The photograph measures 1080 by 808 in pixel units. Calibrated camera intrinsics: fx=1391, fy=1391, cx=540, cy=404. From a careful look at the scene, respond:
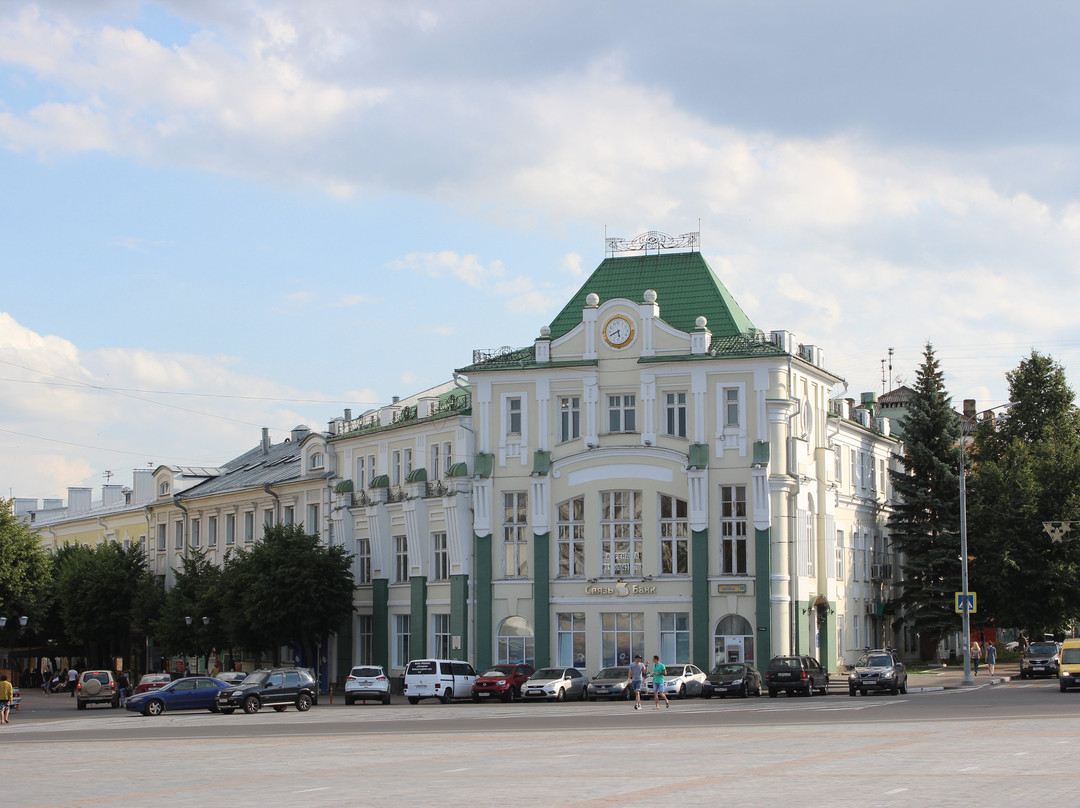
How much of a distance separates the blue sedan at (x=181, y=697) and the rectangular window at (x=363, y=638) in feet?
64.1

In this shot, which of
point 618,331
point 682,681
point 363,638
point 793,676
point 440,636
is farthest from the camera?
point 363,638

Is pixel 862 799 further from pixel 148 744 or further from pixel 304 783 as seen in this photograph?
pixel 148 744

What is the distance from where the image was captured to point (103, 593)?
261 feet

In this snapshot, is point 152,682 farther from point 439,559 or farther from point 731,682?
point 731,682

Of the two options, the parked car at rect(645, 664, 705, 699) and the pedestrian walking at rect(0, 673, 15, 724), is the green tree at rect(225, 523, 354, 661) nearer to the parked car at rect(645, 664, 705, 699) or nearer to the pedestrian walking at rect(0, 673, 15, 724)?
the parked car at rect(645, 664, 705, 699)

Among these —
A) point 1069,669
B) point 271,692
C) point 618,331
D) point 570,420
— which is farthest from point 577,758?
point 618,331

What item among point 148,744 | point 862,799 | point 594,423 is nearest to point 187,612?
point 594,423

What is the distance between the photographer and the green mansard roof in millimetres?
62531

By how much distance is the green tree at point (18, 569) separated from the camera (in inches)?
2562

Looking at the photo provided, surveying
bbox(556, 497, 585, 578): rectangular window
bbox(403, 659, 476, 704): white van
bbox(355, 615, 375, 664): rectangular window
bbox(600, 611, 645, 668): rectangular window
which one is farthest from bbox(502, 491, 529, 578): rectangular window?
bbox(355, 615, 375, 664): rectangular window

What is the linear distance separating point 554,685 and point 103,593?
37.1 metres

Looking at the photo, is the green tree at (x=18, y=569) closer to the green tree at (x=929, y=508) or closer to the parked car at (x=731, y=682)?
the parked car at (x=731, y=682)

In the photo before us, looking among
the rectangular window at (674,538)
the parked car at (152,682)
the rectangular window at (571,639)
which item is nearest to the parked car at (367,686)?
the parked car at (152,682)

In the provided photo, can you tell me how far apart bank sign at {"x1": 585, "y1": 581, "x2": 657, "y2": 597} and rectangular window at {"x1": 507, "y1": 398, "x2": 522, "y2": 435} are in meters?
7.99
